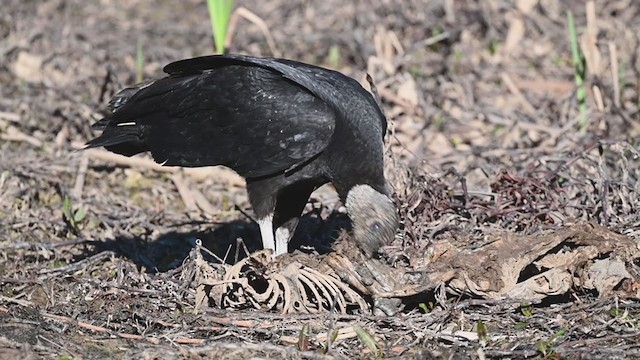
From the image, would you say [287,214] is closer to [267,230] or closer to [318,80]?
[267,230]

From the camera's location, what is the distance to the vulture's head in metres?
4.61

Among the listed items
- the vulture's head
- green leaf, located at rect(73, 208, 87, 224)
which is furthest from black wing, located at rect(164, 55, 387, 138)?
green leaf, located at rect(73, 208, 87, 224)

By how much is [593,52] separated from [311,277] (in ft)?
12.1

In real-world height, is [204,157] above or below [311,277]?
above

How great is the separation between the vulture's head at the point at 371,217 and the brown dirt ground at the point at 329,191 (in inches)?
12.7

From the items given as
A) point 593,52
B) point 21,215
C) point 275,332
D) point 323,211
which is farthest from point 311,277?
point 593,52

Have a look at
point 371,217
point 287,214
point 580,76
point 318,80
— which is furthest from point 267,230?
point 580,76

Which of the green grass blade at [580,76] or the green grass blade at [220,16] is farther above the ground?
the green grass blade at [220,16]

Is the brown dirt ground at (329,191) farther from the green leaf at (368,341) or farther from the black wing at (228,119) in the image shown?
the black wing at (228,119)

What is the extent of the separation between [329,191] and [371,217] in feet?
6.15

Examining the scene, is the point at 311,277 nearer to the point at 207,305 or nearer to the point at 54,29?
the point at 207,305

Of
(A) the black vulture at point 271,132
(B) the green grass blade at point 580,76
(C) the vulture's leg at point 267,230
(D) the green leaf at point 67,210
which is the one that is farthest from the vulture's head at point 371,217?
(B) the green grass blade at point 580,76

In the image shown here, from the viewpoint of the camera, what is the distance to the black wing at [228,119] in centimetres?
477

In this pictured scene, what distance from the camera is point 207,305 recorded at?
4.66 meters
